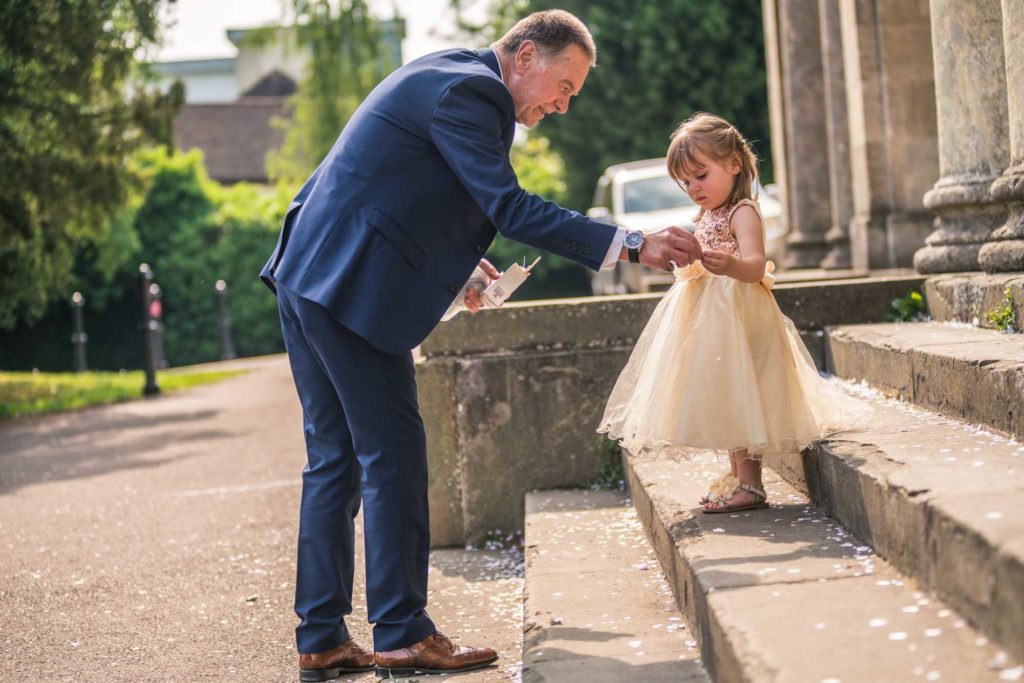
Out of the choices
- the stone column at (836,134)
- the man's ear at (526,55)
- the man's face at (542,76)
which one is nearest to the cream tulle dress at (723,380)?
the man's face at (542,76)

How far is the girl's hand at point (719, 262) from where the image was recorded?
3850mm

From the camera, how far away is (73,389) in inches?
643

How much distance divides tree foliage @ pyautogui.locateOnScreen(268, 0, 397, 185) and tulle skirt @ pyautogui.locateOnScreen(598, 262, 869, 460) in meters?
25.9

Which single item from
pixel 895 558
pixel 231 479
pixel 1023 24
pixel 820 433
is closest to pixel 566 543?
pixel 820 433

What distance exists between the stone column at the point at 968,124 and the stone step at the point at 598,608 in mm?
2190

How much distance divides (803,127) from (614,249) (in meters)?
7.62

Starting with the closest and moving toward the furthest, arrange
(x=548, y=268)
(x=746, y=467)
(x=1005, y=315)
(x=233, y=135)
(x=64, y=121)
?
(x=746, y=467) < (x=1005, y=315) < (x=64, y=121) < (x=548, y=268) < (x=233, y=135)

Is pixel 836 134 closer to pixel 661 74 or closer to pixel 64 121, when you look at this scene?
pixel 64 121

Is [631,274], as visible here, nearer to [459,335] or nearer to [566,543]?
[459,335]

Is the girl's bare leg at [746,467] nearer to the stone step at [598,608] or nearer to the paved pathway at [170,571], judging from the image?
the stone step at [598,608]

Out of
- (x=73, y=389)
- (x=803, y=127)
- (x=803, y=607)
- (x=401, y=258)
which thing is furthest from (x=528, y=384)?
(x=73, y=389)

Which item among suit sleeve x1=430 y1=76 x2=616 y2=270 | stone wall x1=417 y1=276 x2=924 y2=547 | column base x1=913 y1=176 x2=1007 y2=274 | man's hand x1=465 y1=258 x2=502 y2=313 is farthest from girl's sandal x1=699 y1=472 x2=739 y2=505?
column base x1=913 y1=176 x2=1007 y2=274

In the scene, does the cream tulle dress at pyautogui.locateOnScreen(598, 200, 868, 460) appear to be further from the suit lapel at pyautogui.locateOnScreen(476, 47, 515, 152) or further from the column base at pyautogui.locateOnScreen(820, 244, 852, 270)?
the column base at pyautogui.locateOnScreen(820, 244, 852, 270)

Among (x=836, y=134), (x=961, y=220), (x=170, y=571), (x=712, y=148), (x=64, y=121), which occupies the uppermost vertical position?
(x=64, y=121)
